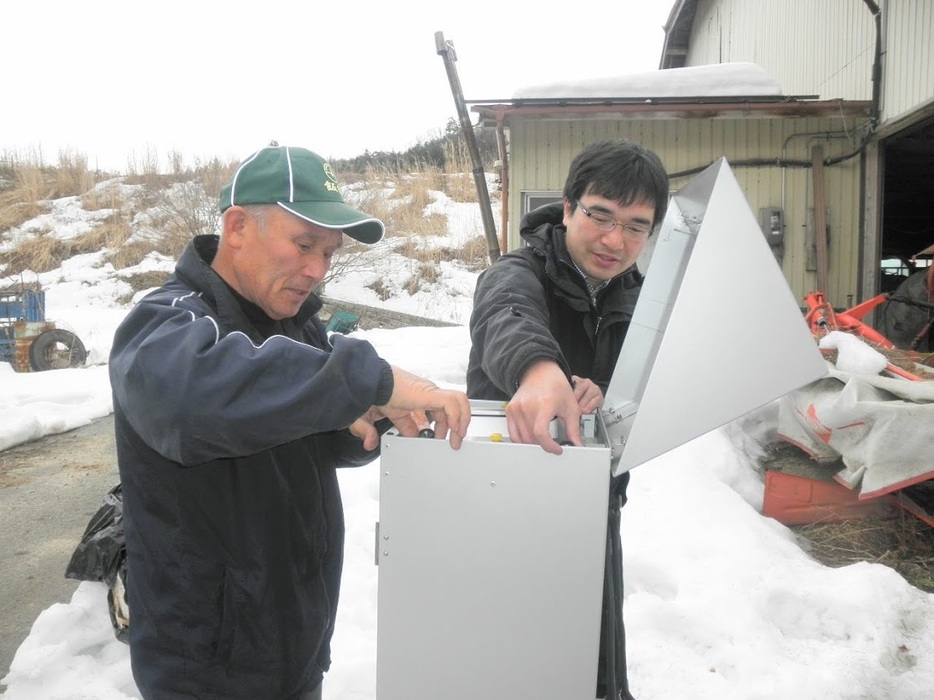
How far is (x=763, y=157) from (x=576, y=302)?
7.47m

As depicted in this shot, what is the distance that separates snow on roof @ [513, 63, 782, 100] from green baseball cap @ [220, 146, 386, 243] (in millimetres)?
6595

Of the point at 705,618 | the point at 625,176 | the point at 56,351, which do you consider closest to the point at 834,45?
the point at 705,618

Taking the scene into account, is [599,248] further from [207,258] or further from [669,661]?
[669,661]

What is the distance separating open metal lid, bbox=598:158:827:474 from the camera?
0.94 m

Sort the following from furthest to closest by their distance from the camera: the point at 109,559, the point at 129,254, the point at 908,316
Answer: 1. the point at 129,254
2. the point at 908,316
3. the point at 109,559

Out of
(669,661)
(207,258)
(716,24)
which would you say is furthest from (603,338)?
(716,24)

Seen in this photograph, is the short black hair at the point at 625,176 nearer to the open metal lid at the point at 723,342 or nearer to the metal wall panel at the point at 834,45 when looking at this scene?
the open metal lid at the point at 723,342

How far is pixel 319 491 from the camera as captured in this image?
1.42 metres

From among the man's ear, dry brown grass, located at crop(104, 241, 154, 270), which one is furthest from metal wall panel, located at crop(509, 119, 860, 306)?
dry brown grass, located at crop(104, 241, 154, 270)

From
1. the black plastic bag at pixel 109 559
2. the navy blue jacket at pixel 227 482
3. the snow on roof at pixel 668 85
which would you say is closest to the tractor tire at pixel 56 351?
the snow on roof at pixel 668 85

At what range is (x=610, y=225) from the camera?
1497 mm

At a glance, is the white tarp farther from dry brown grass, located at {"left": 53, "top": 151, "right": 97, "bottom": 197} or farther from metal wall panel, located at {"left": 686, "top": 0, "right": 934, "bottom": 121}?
dry brown grass, located at {"left": 53, "top": 151, "right": 97, "bottom": 197}

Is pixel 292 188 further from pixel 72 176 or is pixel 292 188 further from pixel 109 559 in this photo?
pixel 72 176

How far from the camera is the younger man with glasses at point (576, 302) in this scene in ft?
3.84
